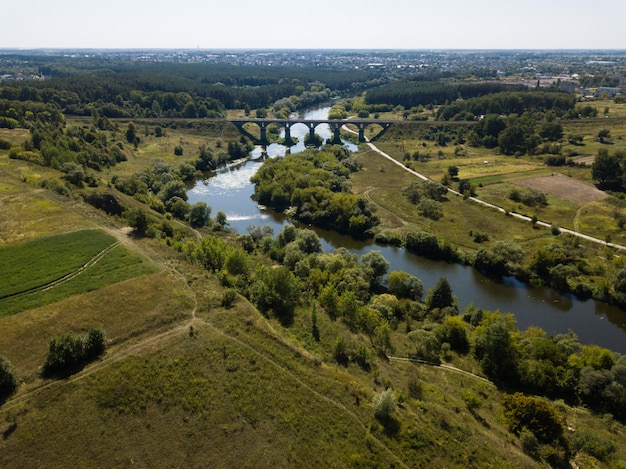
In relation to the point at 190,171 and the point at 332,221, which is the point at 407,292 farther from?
the point at 190,171

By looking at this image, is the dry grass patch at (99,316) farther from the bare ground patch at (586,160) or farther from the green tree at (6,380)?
the bare ground patch at (586,160)

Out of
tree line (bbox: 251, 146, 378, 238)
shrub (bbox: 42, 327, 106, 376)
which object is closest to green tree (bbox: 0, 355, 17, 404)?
shrub (bbox: 42, 327, 106, 376)

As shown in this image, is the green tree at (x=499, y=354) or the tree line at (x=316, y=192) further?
the tree line at (x=316, y=192)

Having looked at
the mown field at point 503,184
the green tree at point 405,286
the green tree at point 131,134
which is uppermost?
the green tree at point 131,134

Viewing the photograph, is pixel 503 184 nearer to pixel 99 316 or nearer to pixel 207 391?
pixel 207 391

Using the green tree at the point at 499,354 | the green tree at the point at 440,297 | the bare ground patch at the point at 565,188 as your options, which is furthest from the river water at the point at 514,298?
the bare ground patch at the point at 565,188

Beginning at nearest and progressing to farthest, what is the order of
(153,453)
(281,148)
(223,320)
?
(153,453), (223,320), (281,148)

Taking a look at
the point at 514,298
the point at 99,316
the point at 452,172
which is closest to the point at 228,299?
the point at 99,316

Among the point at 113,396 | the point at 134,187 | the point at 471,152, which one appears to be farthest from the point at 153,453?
the point at 471,152

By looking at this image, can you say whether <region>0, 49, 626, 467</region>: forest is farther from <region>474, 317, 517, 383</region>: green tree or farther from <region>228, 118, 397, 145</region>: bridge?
<region>228, 118, 397, 145</region>: bridge
